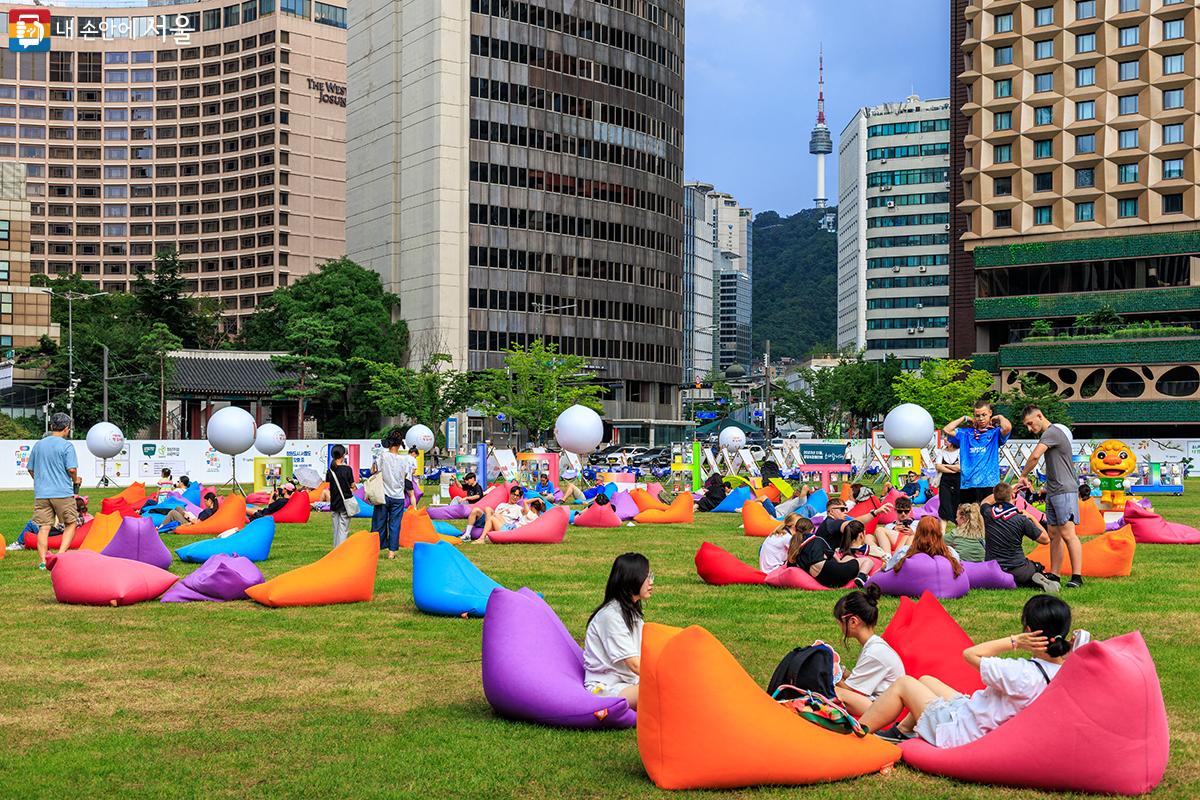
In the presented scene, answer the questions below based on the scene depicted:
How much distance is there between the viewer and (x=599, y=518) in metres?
25.5

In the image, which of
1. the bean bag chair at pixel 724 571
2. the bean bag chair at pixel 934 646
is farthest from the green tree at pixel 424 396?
the bean bag chair at pixel 934 646

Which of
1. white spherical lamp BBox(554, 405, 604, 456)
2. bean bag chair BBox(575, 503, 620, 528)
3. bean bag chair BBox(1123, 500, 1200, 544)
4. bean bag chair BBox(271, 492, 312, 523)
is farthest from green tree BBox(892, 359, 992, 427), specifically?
bean bag chair BBox(271, 492, 312, 523)

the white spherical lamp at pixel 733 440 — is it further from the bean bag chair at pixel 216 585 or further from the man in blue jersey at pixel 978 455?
the bean bag chair at pixel 216 585

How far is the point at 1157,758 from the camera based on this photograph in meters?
6.50

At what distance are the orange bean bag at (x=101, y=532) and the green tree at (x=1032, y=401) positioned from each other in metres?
59.4

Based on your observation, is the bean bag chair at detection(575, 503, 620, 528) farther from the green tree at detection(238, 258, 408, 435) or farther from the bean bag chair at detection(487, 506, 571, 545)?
the green tree at detection(238, 258, 408, 435)

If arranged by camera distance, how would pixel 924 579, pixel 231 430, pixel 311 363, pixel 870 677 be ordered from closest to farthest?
pixel 870 677 → pixel 924 579 → pixel 231 430 → pixel 311 363

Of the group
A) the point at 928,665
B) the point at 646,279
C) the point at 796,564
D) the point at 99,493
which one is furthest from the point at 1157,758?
the point at 646,279

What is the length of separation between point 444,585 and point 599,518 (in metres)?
12.9

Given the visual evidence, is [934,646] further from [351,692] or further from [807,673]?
[351,692]

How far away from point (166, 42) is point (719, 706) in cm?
14153

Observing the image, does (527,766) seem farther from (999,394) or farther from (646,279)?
(646,279)

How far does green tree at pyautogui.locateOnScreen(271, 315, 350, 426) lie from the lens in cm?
7350

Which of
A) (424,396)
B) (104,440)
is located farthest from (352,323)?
(104,440)
